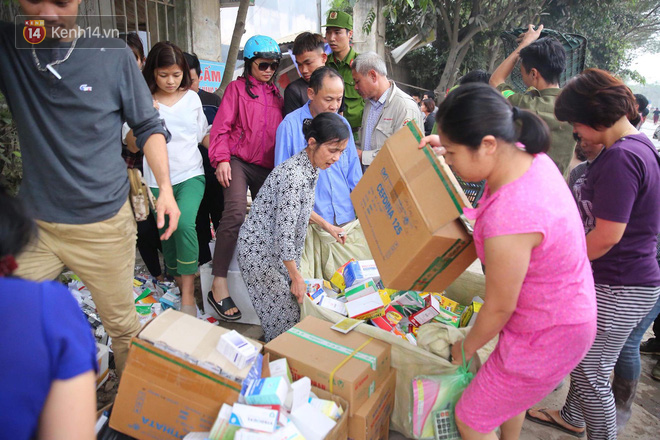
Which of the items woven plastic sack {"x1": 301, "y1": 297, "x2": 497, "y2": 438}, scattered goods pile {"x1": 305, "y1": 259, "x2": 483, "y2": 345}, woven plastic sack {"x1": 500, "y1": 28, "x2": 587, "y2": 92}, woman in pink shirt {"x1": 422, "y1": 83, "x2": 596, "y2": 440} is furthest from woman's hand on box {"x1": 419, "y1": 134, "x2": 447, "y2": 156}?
woven plastic sack {"x1": 500, "y1": 28, "x2": 587, "y2": 92}

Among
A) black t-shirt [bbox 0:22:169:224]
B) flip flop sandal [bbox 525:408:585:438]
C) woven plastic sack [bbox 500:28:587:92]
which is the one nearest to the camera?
black t-shirt [bbox 0:22:169:224]

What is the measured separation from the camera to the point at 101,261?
5.69 feet

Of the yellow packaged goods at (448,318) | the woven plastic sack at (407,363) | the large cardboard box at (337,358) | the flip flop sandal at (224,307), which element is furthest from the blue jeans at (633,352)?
the flip flop sandal at (224,307)

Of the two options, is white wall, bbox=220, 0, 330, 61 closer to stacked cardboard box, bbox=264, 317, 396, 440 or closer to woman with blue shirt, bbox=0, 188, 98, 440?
stacked cardboard box, bbox=264, 317, 396, 440

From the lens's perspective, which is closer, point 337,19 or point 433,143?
point 433,143

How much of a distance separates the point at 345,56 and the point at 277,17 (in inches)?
393

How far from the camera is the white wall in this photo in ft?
36.9

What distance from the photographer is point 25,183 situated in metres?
1.65

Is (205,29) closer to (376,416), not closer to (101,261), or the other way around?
(101,261)

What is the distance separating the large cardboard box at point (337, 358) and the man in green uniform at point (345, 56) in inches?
88.6

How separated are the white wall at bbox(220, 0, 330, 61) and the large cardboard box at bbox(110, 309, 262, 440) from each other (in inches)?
382

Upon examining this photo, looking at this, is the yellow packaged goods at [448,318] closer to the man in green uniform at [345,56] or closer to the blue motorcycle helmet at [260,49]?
the man in green uniform at [345,56]

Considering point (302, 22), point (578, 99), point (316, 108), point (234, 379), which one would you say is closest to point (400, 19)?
point (302, 22)

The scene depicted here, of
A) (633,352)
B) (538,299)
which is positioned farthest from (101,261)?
(633,352)
